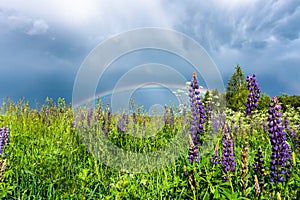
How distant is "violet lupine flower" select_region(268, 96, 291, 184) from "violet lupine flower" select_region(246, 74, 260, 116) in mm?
312

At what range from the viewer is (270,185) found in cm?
238

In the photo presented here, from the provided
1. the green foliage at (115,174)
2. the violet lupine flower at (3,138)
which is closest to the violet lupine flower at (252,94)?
the green foliage at (115,174)

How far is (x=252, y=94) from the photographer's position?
2496 millimetres

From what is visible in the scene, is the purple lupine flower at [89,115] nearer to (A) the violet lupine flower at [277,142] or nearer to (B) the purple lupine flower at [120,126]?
(B) the purple lupine flower at [120,126]

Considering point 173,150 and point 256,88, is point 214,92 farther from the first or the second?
point 256,88

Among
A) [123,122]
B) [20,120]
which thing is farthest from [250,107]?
[20,120]

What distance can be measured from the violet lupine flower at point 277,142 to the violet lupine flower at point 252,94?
312mm

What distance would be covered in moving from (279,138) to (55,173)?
206 cm

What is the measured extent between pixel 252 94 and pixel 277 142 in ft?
1.72

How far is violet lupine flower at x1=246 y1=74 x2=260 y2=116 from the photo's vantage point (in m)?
2.48

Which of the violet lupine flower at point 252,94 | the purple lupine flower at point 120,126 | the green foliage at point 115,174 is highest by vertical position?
the purple lupine flower at point 120,126

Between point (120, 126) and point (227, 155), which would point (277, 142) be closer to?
point (227, 155)

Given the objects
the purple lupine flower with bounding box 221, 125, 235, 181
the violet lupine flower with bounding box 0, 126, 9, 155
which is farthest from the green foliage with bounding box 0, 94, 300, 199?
the violet lupine flower with bounding box 0, 126, 9, 155

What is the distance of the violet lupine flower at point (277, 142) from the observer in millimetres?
2117
